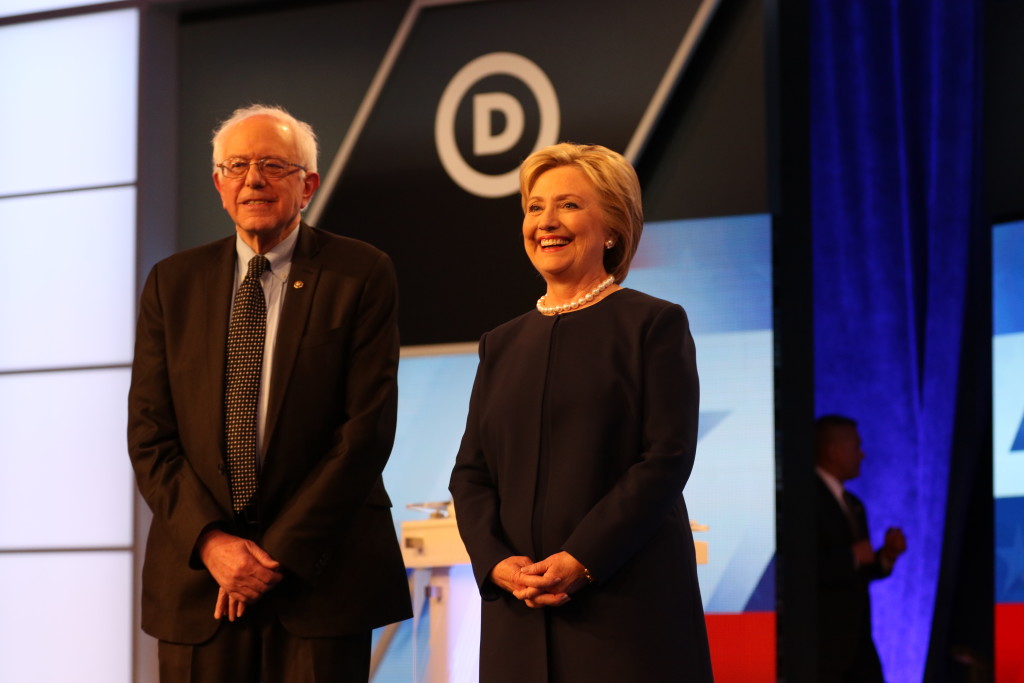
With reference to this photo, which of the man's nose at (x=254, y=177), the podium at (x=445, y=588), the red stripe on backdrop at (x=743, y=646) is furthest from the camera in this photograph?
the red stripe on backdrop at (x=743, y=646)

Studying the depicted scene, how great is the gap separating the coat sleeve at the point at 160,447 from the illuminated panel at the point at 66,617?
2.14m

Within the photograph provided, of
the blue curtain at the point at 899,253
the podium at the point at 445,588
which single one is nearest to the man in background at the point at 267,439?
the podium at the point at 445,588

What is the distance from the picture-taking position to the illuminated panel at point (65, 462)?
443 cm

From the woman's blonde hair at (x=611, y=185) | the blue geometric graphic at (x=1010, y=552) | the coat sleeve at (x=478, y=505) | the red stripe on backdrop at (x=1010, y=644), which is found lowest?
the red stripe on backdrop at (x=1010, y=644)

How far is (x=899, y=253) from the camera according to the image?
4.36m

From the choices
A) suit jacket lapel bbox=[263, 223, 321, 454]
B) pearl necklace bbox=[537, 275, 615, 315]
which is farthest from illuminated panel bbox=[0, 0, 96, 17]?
pearl necklace bbox=[537, 275, 615, 315]

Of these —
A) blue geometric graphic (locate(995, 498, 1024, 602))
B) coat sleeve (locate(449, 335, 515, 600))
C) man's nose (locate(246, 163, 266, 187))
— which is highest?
man's nose (locate(246, 163, 266, 187))

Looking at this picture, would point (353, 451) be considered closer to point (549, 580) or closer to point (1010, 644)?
point (549, 580)

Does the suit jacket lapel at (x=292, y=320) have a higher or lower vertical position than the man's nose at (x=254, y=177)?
lower

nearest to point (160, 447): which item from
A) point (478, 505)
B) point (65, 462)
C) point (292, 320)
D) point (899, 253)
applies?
point (292, 320)

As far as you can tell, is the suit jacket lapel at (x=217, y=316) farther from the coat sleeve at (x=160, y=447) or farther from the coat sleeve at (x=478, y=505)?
the coat sleeve at (x=478, y=505)

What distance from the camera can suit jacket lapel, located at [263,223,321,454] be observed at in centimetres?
228

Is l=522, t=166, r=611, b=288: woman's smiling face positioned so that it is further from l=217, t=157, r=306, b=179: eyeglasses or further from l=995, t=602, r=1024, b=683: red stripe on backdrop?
l=995, t=602, r=1024, b=683: red stripe on backdrop

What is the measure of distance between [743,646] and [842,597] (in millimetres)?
710
